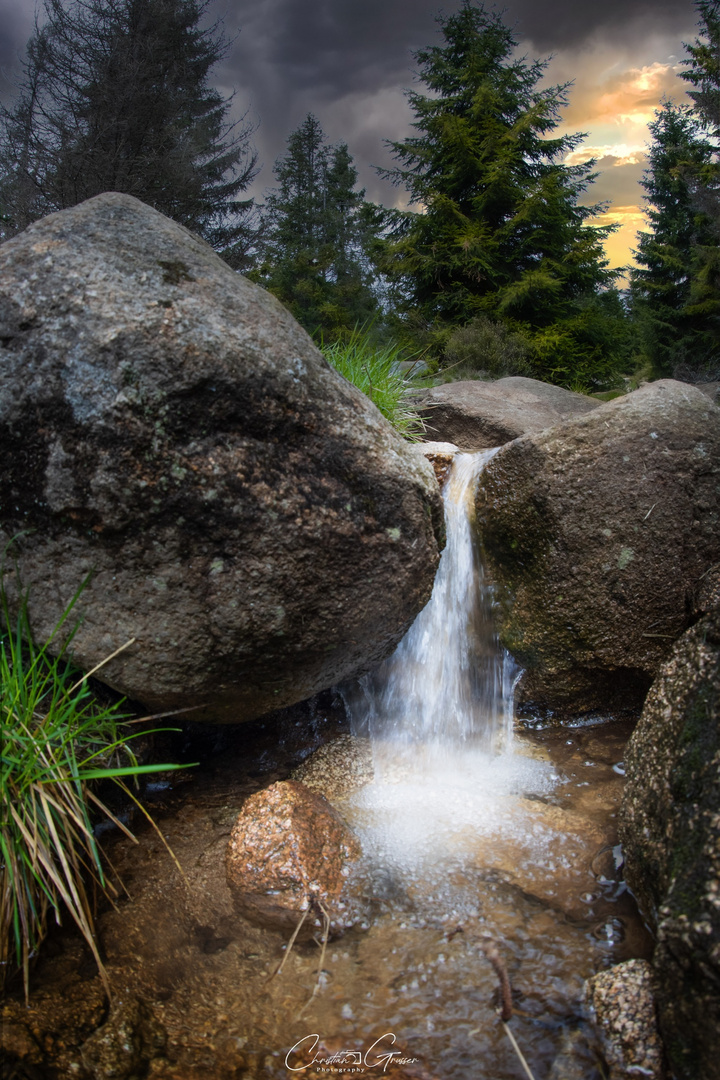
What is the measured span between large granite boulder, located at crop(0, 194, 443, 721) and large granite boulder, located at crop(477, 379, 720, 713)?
1322 millimetres

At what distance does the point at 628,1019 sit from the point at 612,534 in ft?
8.24

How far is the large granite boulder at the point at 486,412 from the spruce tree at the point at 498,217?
215 inches

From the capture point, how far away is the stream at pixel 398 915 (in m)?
1.96

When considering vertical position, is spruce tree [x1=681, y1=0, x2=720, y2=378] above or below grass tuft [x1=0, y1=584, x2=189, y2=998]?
above

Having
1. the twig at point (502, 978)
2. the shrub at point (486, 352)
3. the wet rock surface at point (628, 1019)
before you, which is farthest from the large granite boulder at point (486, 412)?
the wet rock surface at point (628, 1019)

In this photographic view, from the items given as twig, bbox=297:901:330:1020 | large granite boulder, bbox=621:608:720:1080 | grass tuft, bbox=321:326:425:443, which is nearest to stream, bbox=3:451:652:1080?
twig, bbox=297:901:330:1020

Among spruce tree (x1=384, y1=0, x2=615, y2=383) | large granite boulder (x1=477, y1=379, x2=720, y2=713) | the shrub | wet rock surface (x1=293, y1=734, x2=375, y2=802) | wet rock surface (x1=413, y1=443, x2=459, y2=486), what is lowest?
wet rock surface (x1=293, y1=734, x2=375, y2=802)

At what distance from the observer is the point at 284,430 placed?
9.25 feet

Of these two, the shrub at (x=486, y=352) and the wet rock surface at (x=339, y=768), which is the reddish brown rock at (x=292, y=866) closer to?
the wet rock surface at (x=339, y=768)

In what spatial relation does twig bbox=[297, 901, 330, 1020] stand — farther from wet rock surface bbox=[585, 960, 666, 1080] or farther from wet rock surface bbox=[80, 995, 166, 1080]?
wet rock surface bbox=[585, 960, 666, 1080]

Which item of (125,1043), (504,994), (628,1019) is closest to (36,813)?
(125,1043)

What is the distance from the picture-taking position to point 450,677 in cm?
415

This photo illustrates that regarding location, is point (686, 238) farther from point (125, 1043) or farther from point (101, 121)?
point (125, 1043)

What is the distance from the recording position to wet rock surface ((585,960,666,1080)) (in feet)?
5.99
